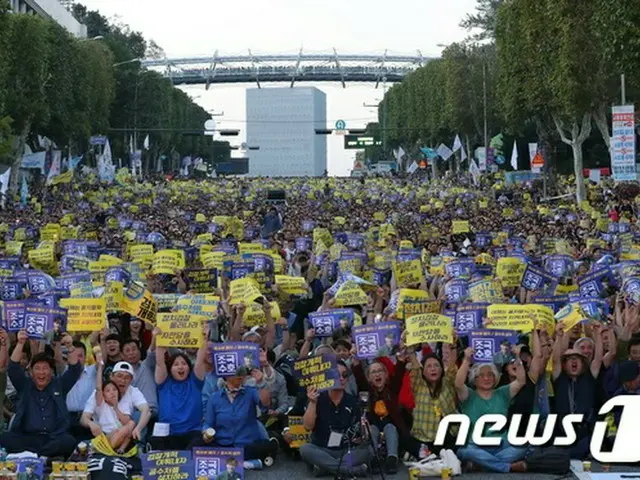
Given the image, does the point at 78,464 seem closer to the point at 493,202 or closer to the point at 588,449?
the point at 588,449

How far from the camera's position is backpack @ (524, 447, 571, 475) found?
1262cm

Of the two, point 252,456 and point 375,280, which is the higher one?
point 375,280

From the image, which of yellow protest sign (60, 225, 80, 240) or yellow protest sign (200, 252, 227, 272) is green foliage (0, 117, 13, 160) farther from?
yellow protest sign (200, 252, 227, 272)

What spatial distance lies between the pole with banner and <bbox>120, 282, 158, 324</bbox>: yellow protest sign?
2504 centimetres

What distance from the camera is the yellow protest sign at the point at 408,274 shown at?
65.7ft

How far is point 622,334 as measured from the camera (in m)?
14.4

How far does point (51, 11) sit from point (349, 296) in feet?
315

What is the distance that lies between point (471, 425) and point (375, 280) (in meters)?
8.36

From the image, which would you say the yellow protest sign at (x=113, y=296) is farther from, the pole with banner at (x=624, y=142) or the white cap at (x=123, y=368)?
the pole with banner at (x=624, y=142)

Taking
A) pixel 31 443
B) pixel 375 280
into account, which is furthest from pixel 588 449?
pixel 375 280

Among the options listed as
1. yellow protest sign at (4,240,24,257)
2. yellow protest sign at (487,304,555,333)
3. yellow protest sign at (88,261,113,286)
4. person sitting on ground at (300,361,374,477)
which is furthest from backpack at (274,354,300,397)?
yellow protest sign at (4,240,24,257)

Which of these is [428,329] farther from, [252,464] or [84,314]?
[84,314]

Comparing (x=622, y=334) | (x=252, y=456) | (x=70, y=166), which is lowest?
(x=252, y=456)

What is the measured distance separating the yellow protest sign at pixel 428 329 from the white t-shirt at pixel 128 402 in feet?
7.40
